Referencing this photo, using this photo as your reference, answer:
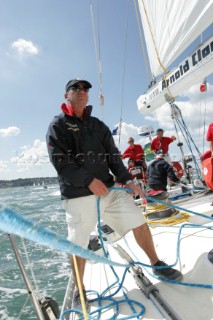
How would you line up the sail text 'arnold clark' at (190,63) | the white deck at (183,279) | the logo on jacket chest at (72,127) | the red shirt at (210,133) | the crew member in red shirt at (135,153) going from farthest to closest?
1. the crew member in red shirt at (135,153)
2. the red shirt at (210,133)
3. the sail text 'arnold clark' at (190,63)
4. the logo on jacket chest at (72,127)
5. the white deck at (183,279)

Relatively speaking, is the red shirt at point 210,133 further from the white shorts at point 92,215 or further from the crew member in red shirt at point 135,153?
the crew member in red shirt at point 135,153

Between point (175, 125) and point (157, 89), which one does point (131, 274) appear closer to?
point (157, 89)

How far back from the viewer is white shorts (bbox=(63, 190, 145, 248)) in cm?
196

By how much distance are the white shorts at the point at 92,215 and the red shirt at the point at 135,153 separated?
628 cm

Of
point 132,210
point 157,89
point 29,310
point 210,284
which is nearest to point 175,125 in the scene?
point 157,89

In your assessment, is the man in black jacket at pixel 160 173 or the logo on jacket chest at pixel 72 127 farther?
the man in black jacket at pixel 160 173

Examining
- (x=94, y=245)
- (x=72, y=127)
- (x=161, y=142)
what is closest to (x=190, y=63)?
(x=72, y=127)

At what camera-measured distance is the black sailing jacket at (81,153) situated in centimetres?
197

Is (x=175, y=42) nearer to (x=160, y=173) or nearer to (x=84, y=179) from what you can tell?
(x=84, y=179)

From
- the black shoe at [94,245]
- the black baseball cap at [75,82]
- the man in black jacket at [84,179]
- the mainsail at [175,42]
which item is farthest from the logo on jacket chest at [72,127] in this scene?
the black shoe at [94,245]

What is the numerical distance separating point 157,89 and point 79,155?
1812 mm

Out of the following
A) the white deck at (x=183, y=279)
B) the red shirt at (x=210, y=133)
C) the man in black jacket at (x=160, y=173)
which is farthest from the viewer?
the man in black jacket at (x=160, y=173)

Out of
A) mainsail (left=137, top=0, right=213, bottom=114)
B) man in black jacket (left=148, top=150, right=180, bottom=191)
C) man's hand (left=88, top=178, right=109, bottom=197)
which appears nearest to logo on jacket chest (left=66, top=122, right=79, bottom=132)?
man's hand (left=88, top=178, right=109, bottom=197)

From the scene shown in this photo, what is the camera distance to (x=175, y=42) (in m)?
2.74
